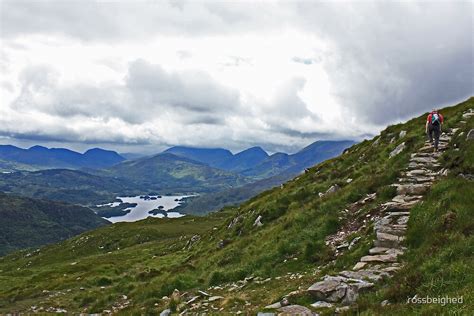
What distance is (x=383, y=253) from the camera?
14.7 metres

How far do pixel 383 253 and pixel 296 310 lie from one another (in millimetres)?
5165

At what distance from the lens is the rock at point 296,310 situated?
1130 cm

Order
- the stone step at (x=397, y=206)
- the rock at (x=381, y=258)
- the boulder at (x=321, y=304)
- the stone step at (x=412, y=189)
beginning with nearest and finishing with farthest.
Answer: the boulder at (x=321, y=304)
the rock at (x=381, y=258)
the stone step at (x=397, y=206)
the stone step at (x=412, y=189)

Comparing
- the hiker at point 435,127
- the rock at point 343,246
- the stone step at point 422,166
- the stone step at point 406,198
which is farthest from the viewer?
the hiker at point 435,127

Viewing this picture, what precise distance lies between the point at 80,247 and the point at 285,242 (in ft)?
296

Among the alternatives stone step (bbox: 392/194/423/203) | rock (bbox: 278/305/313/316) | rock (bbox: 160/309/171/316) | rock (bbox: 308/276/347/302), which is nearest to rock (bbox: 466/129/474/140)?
stone step (bbox: 392/194/423/203)

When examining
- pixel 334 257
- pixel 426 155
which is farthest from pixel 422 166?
pixel 334 257

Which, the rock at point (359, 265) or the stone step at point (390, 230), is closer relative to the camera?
the rock at point (359, 265)

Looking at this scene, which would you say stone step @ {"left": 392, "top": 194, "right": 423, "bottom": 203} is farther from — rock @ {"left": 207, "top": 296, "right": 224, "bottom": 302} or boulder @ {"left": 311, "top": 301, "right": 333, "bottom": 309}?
rock @ {"left": 207, "top": 296, "right": 224, "bottom": 302}

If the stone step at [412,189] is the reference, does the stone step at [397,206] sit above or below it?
below

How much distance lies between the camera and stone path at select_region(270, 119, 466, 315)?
12031 millimetres

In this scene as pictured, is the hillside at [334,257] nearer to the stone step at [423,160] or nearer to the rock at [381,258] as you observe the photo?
the stone step at [423,160]

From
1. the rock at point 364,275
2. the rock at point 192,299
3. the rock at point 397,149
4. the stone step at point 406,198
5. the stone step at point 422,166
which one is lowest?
the rock at point 192,299

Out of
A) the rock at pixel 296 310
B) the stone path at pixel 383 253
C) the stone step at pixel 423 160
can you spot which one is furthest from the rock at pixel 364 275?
the stone step at pixel 423 160
